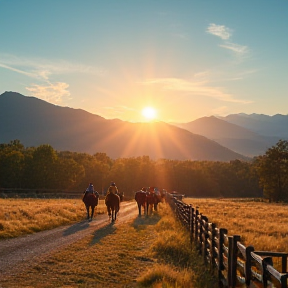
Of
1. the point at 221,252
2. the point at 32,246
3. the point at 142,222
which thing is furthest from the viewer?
the point at 142,222

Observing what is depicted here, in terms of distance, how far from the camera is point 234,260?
364 inches

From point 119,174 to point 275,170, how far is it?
61.9 m

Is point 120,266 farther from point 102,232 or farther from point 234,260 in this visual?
point 102,232

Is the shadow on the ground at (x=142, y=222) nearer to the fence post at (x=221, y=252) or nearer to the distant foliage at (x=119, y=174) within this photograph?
the fence post at (x=221, y=252)

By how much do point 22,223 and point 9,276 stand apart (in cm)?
1157

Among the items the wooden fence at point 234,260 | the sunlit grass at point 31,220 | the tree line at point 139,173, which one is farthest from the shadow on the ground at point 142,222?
the tree line at point 139,173

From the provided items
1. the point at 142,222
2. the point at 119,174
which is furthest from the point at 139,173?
the point at 142,222

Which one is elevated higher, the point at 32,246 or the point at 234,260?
the point at 234,260

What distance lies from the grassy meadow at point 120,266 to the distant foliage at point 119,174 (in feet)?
256

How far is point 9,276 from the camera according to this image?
11344 mm

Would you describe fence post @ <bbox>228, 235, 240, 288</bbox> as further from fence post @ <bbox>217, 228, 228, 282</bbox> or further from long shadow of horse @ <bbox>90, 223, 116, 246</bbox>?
long shadow of horse @ <bbox>90, 223, 116, 246</bbox>

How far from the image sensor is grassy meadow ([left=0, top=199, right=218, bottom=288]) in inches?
428

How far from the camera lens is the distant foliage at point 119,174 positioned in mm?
93438

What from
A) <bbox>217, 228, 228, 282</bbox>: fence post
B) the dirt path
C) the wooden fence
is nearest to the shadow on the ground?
the dirt path
